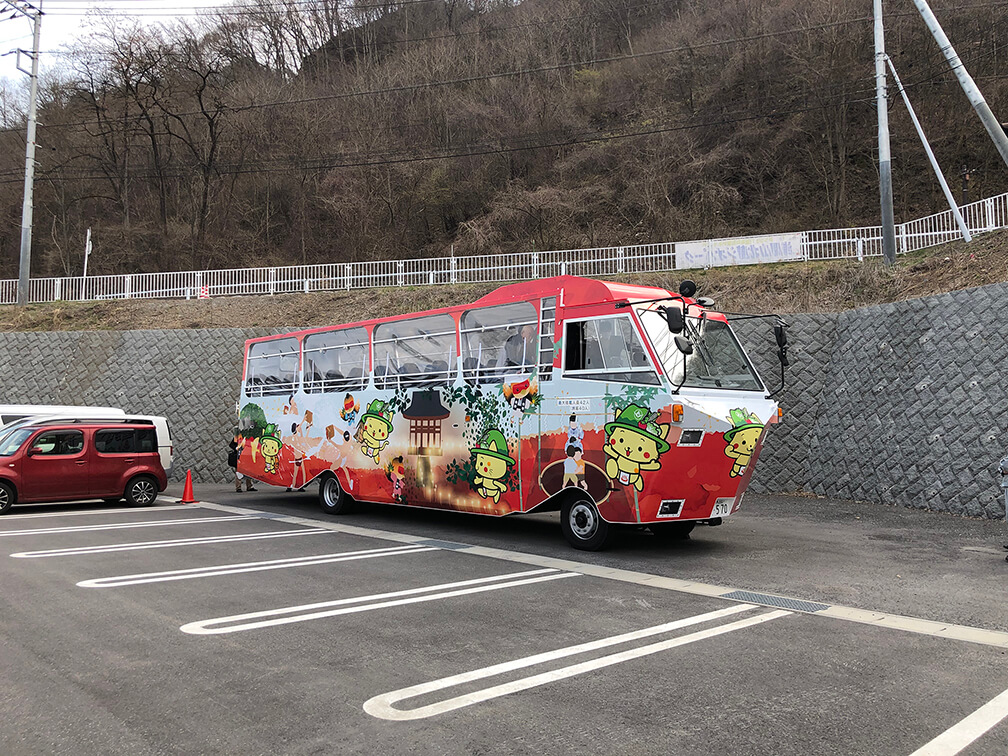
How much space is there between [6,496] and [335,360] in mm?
7350

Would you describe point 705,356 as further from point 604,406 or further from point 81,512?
point 81,512

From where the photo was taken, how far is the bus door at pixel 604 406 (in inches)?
364

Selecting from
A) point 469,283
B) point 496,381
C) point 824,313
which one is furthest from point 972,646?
point 469,283

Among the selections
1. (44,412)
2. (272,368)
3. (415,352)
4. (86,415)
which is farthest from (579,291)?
(44,412)

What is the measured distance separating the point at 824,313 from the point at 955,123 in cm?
2175

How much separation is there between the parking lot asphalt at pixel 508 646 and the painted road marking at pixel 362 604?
0.04 metres

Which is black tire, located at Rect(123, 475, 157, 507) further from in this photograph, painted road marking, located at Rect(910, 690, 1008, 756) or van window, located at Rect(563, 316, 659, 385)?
painted road marking, located at Rect(910, 690, 1008, 756)

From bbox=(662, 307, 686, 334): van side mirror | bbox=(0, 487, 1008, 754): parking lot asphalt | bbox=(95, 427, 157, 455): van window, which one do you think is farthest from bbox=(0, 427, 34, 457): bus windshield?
bbox=(662, 307, 686, 334): van side mirror

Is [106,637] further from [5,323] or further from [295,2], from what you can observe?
[295,2]

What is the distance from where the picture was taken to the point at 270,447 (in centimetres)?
1628

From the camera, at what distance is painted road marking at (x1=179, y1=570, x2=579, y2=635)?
6.39 metres

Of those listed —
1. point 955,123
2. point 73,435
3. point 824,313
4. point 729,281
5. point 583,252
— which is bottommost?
point 73,435

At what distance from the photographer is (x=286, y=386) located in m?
15.9

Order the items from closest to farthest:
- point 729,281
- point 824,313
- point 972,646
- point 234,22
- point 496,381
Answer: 1. point 972,646
2. point 496,381
3. point 824,313
4. point 729,281
5. point 234,22
